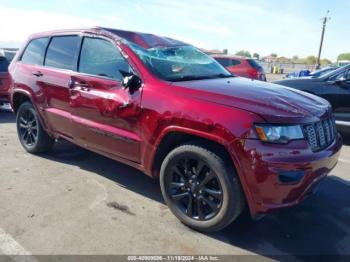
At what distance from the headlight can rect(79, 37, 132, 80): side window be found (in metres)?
1.58

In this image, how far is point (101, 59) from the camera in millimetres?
4227

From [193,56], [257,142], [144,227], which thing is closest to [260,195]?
[257,142]

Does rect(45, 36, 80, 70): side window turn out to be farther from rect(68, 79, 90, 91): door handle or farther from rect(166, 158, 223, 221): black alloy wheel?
rect(166, 158, 223, 221): black alloy wheel

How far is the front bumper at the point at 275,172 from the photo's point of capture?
115 inches

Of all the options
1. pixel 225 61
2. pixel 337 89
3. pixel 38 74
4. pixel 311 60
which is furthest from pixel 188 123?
pixel 311 60

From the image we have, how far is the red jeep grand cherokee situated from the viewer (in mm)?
2980

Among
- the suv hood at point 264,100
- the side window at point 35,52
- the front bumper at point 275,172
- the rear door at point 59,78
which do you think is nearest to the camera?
the front bumper at point 275,172

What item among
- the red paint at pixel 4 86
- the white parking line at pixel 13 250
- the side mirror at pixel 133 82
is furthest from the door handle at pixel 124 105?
the red paint at pixel 4 86

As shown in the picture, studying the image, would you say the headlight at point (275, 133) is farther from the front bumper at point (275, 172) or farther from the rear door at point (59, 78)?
the rear door at point (59, 78)

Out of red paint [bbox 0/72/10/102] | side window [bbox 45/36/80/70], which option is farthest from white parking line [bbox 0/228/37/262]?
red paint [bbox 0/72/10/102]

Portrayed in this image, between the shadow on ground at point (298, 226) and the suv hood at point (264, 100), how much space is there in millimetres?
1085

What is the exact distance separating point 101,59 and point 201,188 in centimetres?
190

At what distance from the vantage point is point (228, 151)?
306 centimetres

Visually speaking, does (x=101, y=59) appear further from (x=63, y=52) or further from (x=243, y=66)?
(x=243, y=66)
